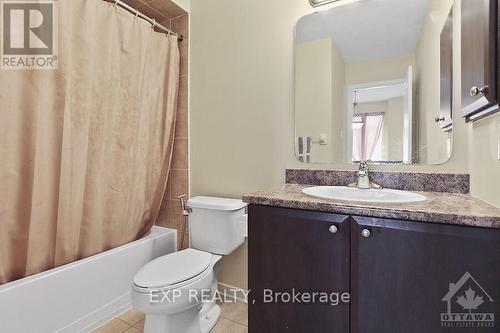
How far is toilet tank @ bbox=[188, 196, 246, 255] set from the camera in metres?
1.55

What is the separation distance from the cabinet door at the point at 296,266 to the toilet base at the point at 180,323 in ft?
1.36

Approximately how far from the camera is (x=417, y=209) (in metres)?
0.80

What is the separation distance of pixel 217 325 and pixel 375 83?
1.66 meters

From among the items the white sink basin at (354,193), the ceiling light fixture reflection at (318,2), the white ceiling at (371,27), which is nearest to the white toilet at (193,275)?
the white sink basin at (354,193)

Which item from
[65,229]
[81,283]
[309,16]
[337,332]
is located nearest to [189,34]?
[309,16]

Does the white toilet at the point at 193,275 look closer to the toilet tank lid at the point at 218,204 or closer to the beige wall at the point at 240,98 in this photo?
the toilet tank lid at the point at 218,204

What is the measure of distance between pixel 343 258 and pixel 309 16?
1350mm

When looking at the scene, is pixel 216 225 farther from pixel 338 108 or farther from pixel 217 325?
pixel 338 108

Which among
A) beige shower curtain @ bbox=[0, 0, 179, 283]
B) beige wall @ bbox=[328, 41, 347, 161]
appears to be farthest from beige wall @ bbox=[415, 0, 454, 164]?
beige shower curtain @ bbox=[0, 0, 179, 283]

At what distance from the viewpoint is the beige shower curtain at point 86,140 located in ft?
3.88

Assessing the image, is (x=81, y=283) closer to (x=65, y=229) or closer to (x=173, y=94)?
(x=65, y=229)

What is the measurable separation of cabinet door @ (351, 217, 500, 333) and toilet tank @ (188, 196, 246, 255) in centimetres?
83

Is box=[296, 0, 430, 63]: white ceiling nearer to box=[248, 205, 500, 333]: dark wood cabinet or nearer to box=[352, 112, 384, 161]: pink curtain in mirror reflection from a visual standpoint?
box=[352, 112, 384, 161]: pink curtain in mirror reflection

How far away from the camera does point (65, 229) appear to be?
1.34 metres
